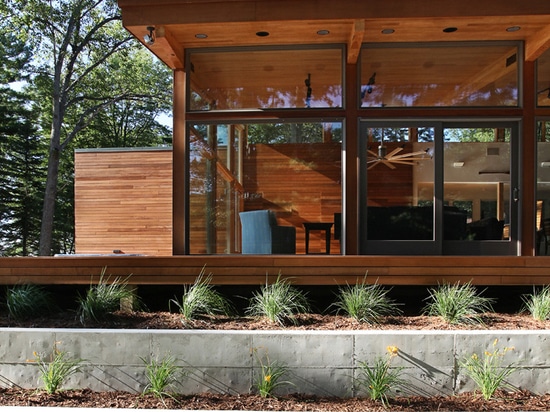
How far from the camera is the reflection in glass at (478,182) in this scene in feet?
19.7

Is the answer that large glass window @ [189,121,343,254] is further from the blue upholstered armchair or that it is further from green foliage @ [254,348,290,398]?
green foliage @ [254,348,290,398]

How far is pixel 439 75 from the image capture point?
607 centimetres

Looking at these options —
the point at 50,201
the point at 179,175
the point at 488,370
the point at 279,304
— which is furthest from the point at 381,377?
the point at 50,201

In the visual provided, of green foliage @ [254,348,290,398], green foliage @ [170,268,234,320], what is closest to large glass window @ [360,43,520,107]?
green foliage @ [170,268,234,320]

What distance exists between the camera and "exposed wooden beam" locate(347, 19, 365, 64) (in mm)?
5326

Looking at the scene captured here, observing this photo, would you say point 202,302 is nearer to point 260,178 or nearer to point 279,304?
point 279,304

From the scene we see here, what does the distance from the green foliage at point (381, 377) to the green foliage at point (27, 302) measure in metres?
3.14

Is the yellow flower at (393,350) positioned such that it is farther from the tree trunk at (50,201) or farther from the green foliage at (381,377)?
the tree trunk at (50,201)

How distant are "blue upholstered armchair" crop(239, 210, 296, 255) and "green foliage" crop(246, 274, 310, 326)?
1481mm

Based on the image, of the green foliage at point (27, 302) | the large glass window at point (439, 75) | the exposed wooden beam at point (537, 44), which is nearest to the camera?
the green foliage at point (27, 302)

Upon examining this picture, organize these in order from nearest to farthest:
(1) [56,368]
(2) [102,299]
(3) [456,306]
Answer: (1) [56,368], (3) [456,306], (2) [102,299]

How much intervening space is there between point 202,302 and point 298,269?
1005mm

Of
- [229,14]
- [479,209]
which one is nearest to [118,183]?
[229,14]

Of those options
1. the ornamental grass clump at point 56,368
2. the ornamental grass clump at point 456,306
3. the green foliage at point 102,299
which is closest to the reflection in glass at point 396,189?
the ornamental grass clump at point 456,306
